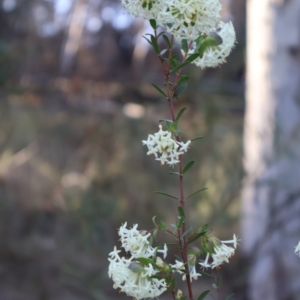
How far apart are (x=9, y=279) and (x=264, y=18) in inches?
72.5

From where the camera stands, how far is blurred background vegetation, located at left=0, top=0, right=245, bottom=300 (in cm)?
242

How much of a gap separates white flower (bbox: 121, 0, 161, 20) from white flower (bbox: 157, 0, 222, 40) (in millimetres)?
13

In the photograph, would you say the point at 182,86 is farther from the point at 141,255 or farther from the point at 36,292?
the point at 36,292

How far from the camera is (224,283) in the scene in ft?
8.28

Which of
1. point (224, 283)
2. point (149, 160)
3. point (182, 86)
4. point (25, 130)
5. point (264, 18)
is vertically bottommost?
point (182, 86)

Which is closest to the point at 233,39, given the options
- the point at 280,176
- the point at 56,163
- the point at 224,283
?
the point at 280,176

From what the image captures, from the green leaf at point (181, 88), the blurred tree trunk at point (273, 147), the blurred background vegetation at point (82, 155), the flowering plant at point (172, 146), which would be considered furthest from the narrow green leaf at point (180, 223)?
the blurred tree trunk at point (273, 147)

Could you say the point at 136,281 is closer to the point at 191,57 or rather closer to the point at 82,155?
the point at 191,57

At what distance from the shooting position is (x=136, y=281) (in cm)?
39

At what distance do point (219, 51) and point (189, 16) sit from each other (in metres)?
0.08

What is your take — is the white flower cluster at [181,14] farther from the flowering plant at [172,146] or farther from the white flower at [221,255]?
the white flower at [221,255]

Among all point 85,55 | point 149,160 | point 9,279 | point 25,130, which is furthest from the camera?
point 85,55

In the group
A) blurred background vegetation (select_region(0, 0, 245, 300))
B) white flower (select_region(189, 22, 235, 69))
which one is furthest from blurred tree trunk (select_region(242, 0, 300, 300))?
white flower (select_region(189, 22, 235, 69))

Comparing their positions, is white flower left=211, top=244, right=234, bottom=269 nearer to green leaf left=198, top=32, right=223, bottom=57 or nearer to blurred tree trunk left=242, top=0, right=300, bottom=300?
green leaf left=198, top=32, right=223, bottom=57
